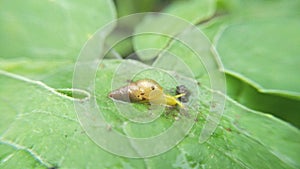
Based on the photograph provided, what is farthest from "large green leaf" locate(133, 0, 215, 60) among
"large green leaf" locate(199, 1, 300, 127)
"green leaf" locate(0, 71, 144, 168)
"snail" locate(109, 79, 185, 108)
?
"green leaf" locate(0, 71, 144, 168)

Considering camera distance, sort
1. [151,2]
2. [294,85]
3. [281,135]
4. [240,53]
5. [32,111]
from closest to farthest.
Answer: [32,111] < [281,135] < [294,85] < [240,53] < [151,2]

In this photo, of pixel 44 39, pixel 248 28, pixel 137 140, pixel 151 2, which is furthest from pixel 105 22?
pixel 137 140

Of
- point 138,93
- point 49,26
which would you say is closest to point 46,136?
point 138,93

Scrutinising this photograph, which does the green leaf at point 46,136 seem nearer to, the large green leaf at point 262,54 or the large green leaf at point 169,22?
the large green leaf at point 169,22

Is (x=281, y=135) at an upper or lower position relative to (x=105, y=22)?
lower

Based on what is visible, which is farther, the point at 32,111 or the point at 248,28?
the point at 248,28

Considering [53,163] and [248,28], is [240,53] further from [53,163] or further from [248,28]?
[53,163]

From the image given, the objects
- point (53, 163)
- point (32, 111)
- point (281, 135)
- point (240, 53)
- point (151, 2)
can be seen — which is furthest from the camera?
point (151, 2)
